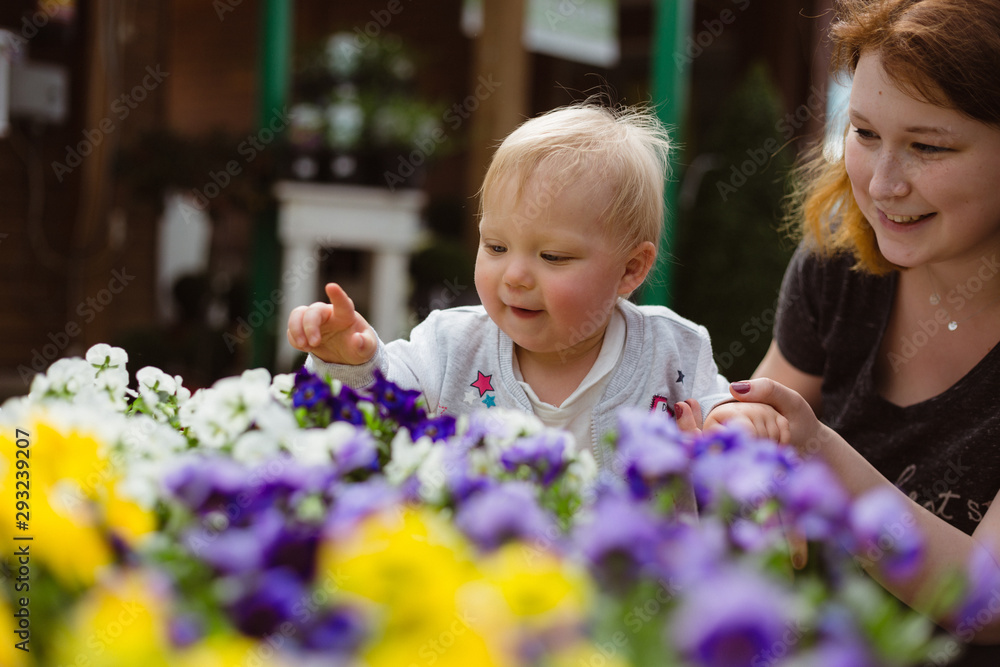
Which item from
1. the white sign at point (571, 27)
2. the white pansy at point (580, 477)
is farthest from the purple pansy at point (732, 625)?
the white sign at point (571, 27)

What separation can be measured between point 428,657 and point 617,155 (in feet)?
3.88

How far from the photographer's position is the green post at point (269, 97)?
4215 millimetres

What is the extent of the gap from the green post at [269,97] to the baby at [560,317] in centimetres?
267

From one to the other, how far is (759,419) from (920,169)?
0.52 meters

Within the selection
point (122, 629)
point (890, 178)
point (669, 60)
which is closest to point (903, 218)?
point (890, 178)

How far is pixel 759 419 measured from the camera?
3.73 ft

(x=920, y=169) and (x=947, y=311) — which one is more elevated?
(x=920, y=169)

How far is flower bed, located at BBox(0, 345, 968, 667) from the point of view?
0.53 m

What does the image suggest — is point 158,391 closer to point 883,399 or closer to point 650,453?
point 650,453

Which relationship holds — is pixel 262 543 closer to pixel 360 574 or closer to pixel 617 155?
pixel 360 574

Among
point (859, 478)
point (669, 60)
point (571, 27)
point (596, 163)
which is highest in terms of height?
point (571, 27)

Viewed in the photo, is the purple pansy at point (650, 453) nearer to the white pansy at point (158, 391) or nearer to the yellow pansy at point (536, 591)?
the yellow pansy at point (536, 591)

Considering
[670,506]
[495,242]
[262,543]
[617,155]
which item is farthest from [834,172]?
[262,543]

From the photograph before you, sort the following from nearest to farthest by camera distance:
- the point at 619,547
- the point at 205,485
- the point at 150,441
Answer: the point at 619,547 < the point at 205,485 < the point at 150,441
